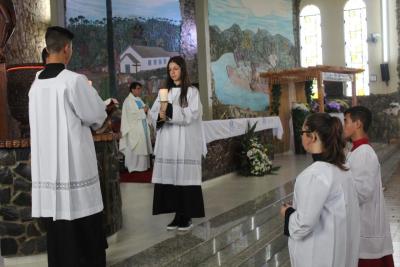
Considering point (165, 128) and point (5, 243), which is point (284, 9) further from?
point (5, 243)

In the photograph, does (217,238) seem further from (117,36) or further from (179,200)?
(117,36)

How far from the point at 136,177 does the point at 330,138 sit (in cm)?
612

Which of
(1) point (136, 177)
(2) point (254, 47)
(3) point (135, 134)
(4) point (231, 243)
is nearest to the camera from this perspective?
(4) point (231, 243)

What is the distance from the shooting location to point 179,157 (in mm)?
4383

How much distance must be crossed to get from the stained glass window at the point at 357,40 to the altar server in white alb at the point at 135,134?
11.1 metres

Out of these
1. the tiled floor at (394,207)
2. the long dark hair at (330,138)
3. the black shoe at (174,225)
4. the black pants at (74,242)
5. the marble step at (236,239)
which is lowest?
the tiled floor at (394,207)

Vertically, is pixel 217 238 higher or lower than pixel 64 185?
lower

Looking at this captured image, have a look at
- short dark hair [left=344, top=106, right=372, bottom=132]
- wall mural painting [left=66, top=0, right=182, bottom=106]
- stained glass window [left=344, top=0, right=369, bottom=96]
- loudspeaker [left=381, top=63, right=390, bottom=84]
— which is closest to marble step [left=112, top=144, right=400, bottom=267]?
short dark hair [left=344, top=106, right=372, bottom=132]

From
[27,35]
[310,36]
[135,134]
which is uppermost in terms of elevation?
[310,36]

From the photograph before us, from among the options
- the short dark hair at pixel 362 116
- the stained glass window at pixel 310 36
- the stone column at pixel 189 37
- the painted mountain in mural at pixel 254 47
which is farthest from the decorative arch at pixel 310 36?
the short dark hair at pixel 362 116

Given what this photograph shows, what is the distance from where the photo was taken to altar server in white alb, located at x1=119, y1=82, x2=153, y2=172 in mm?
8473

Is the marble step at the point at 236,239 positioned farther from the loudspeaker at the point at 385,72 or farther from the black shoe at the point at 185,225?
the loudspeaker at the point at 385,72

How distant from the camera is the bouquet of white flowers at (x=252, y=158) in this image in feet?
26.7

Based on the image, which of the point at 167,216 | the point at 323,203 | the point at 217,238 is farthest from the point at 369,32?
the point at 323,203
